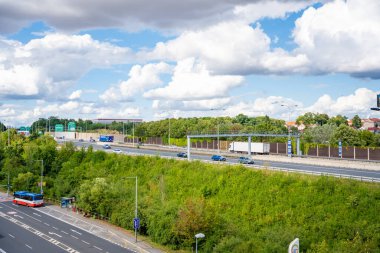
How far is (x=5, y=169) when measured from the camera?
275 feet

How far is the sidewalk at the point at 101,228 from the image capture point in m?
42.0

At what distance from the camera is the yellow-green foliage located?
35.8 meters

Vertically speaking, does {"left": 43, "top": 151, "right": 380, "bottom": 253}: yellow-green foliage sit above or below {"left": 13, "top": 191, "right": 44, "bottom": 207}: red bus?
above

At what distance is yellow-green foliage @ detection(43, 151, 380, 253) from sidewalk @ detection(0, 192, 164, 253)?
4.59ft

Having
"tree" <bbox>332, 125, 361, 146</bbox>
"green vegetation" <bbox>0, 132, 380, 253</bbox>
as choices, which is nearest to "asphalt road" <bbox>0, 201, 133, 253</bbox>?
"green vegetation" <bbox>0, 132, 380, 253</bbox>

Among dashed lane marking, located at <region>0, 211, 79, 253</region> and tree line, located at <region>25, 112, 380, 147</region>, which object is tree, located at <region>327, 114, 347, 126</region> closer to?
tree line, located at <region>25, 112, 380, 147</region>

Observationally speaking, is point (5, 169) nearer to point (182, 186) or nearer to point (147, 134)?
point (182, 186)

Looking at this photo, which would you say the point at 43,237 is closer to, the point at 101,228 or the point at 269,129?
the point at 101,228

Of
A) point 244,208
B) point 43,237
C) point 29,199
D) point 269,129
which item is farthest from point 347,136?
point 43,237

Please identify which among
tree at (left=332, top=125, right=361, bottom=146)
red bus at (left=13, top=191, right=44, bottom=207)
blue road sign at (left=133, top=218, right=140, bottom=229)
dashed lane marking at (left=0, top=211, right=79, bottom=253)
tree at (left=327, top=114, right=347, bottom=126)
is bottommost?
dashed lane marking at (left=0, top=211, right=79, bottom=253)

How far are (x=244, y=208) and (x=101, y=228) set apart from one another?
18.1 metres

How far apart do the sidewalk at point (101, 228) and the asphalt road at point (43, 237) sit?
1.03 metres

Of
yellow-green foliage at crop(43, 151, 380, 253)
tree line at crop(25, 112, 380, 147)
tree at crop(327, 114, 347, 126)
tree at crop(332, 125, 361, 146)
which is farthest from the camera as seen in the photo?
tree at crop(327, 114, 347, 126)

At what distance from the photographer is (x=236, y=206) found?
154 feet
